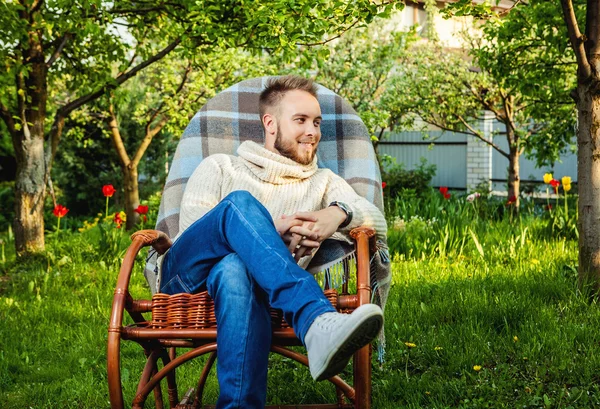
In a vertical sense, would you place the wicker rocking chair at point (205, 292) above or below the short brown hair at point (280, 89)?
below

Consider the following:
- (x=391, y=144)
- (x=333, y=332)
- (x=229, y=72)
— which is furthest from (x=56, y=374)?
(x=391, y=144)

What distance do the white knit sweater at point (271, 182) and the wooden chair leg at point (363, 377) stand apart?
0.66 metres

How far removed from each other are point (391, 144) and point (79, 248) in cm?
879

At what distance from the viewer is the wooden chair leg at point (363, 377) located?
6.45 feet

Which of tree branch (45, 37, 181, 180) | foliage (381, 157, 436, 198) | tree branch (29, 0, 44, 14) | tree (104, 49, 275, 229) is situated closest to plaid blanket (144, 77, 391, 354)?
tree branch (45, 37, 181, 180)

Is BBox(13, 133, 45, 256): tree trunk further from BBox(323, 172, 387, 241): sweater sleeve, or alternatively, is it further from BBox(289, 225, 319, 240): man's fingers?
BBox(289, 225, 319, 240): man's fingers

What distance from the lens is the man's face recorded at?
2582 mm

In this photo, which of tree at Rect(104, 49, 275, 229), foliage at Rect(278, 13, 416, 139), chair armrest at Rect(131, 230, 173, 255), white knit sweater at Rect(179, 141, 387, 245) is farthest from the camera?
foliage at Rect(278, 13, 416, 139)

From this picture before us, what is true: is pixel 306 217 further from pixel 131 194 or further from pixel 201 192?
pixel 131 194

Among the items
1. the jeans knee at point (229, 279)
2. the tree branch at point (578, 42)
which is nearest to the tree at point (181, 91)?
the tree branch at point (578, 42)

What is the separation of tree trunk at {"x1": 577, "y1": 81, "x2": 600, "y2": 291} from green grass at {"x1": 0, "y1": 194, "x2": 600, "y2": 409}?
0.17 meters

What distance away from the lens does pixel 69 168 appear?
10.5 metres

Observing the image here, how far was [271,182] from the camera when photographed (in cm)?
259

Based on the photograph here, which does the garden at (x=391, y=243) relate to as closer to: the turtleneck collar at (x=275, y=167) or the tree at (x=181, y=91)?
the tree at (x=181, y=91)
